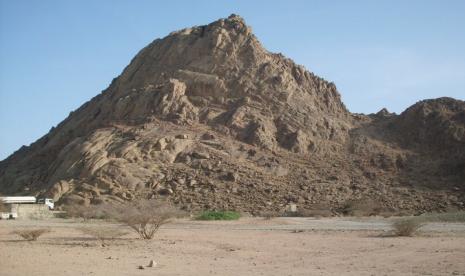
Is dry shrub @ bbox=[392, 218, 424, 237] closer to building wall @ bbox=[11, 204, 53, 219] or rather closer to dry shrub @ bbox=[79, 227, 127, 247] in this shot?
dry shrub @ bbox=[79, 227, 127, 247]

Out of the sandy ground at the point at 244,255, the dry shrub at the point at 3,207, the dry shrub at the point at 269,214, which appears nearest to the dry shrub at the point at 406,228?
the sandy ground at the point at 244,255

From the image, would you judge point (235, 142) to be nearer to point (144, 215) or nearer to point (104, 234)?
point (144, 215)

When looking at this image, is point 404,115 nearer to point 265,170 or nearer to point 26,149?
point 265,170

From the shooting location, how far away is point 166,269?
51.4 ft

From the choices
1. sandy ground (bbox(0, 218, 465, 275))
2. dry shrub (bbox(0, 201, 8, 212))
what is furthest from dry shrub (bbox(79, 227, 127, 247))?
dry shrub (bbox(0, 201, 8, 212))

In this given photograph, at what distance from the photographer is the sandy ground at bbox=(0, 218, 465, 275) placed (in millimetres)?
15477

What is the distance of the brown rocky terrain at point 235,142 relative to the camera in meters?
53.1

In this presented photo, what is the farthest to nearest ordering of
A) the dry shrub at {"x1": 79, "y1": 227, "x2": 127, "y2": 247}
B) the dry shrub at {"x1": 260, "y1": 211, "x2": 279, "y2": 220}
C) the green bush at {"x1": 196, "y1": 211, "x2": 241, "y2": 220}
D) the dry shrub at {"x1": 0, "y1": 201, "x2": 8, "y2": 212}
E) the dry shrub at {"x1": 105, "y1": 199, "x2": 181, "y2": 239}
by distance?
the dry shrub at {"x1": 0, "y1": 201, "x2": 8, "y2": 212} < the dry shrub at {"x1": 260, "y1": 211, "x2": 279, "y2": 220} < the green bush at {"x1": 196, "y1": 211, "x2": 241, "y2": 220} < the dry shrub at {"x1": 105, "y1": 199, "x2": 181, "y2": 239} < the dry shrub at {"x1": 79, "y1": 227, "x2": 127, "y2": 247}

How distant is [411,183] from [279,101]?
16550 mm

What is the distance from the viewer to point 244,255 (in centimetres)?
1945

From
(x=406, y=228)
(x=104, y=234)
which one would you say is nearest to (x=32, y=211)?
→ (x=104, y=234)

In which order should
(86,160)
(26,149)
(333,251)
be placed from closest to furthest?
(333,251)
(86,160)
(26,149)

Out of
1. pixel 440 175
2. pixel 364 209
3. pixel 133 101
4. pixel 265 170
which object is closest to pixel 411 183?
pixel 440 175

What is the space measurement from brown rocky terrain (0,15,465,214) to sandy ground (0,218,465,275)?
25614 millimetres
